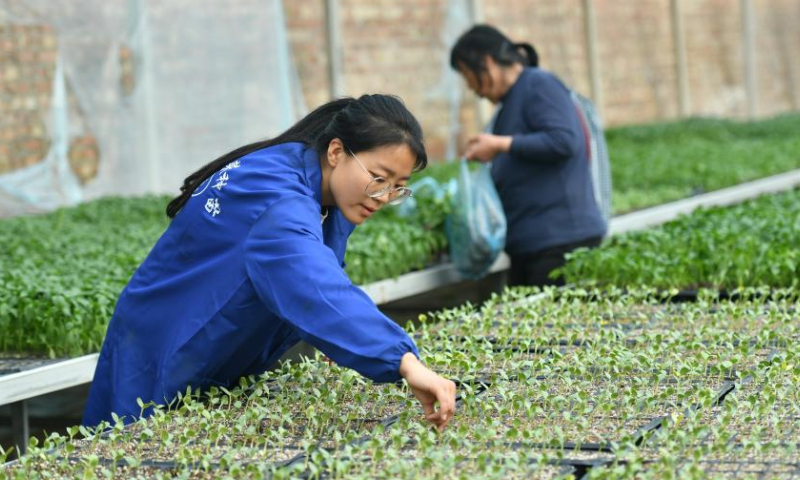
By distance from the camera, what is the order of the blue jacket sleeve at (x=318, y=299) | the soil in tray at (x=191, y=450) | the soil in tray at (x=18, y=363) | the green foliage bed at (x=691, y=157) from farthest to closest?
1. the green foliage bed at (x=691, y=157)
2. the soil in tray at (x=18, y=363)
3. the blue jacket sleeve at (x=318, y=299)
4. the soil in tray at (x=191, y=450)

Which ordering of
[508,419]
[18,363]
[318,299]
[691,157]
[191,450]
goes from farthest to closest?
[691,157] < [18,363] < [508,419] < [318,299] < [191,450]

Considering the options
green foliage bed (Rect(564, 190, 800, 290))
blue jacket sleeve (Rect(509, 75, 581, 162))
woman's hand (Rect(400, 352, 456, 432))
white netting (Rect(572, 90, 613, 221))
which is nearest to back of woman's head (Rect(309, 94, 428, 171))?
woman's hand (Rect(400, 352, 456, 432))

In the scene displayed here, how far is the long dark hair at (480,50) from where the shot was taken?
5.20 m

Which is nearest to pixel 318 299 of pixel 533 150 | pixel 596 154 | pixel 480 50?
pixel 533 150

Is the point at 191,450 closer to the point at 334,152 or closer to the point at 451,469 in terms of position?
the point at 451,469

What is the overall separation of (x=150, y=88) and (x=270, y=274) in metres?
6.01

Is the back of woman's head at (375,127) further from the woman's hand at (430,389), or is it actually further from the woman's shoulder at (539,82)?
the woman's shoulder at (539,82)

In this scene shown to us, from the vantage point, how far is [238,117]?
28.8 ft

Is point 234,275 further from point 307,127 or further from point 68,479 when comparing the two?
point 68,479

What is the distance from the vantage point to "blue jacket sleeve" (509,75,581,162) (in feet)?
16.8

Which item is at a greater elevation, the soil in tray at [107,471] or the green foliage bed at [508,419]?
the soil in tray at [107,471]

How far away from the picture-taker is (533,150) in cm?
514

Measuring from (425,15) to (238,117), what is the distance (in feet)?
9.95

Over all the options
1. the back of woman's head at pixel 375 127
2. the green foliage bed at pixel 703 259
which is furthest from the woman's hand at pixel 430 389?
the green foliage bed at pixel 703 259
